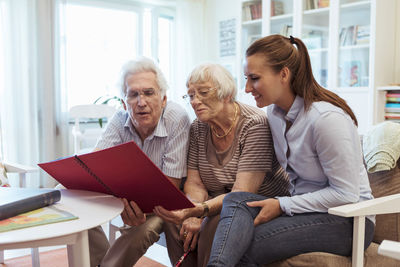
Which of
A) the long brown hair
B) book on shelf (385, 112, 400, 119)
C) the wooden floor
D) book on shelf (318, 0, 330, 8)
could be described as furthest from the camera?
book on shelf (318, 0, 330, 8)

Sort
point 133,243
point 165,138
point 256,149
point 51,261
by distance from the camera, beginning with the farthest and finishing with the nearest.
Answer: point 51,261
point 165,138
point 256,149
point 133,243

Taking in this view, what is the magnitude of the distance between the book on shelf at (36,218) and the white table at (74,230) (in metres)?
0.02

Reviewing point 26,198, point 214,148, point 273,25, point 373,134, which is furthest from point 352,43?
point 26,198

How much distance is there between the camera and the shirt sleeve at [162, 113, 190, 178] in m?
1.57

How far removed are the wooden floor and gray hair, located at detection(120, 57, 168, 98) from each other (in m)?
1.03

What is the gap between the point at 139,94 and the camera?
1.54 m

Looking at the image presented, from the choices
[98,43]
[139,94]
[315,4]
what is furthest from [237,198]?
[98,43]

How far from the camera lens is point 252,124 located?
5.03 feet

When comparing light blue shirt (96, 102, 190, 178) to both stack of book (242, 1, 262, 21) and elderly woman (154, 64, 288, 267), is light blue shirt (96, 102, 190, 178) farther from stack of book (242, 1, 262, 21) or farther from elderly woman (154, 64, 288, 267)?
stack of book (242, 1, 262, 21)

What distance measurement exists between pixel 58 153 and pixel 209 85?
296cm

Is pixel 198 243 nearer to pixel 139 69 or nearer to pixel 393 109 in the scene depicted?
pixel 139 69

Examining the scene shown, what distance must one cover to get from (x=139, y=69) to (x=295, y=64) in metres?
0.58

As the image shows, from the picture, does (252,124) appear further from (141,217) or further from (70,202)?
(70,202)

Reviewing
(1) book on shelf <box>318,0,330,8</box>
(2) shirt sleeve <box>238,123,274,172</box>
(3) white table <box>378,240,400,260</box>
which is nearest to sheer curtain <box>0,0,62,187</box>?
(1) book on shelf <box>318,0,330,8</box>
